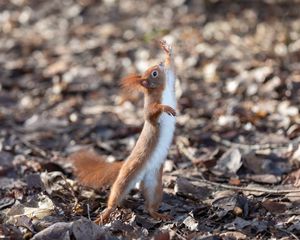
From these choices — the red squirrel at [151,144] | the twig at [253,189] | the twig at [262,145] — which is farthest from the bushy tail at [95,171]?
the twig at [262,145]

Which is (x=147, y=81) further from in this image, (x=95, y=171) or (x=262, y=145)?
(x=262, y=145)

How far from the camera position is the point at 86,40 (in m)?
8.02

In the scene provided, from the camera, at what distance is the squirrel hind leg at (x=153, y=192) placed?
3.27 m

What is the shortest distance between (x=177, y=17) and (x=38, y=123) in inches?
130

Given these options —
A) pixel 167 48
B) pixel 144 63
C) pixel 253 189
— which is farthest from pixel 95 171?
pixel 144 63

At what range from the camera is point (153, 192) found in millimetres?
3281

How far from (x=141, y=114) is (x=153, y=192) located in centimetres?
237

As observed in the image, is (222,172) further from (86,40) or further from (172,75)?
(86,40)

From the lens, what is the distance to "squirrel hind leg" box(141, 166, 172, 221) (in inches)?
129

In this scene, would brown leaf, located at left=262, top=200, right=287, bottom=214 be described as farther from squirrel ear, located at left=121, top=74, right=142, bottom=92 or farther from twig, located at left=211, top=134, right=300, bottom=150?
twig, located at left=211, top=134, right=300, bottom=150

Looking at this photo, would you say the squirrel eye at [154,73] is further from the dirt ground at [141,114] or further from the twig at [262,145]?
the twig at [262,145]

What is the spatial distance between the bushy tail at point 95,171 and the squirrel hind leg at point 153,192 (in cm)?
24

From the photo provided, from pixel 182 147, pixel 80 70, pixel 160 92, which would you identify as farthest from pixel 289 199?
pixel 80 70

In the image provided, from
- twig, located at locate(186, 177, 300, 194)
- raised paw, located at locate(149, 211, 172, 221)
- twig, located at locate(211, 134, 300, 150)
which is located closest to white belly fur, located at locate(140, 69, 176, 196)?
raised paw, located at locate(149, 211, 172, 221)
